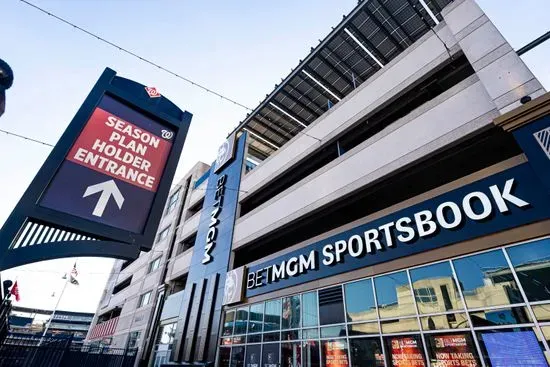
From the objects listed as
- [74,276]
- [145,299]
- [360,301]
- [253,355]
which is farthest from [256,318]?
[74,276]

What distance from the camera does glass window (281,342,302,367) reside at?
12.7 meters

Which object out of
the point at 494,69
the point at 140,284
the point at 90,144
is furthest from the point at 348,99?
the point at 140,284

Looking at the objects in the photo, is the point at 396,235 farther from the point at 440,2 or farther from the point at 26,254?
the point at 440,2

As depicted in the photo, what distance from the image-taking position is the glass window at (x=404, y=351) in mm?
8875

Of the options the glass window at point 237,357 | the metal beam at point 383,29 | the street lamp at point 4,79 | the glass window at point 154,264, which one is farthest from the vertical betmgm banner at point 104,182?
the glass window at point 154,264

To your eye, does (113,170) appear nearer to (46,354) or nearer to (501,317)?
(501,317)

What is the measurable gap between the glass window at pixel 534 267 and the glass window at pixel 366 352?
4.89m

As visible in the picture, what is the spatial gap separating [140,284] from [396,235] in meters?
34.2

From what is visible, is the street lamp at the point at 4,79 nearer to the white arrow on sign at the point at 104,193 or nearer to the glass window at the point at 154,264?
the white arrow on sign at the point at 104,193

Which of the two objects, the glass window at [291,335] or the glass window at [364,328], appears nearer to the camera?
the glass window at [364,328]

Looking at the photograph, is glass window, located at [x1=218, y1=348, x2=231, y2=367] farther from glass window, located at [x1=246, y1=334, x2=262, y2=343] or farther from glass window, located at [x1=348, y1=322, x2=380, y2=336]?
glass window, located at [x1=348, y1=322, x2=380, y2=336]

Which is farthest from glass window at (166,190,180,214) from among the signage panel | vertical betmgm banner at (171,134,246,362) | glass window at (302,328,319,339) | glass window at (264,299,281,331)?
glass window at (302,328,319,339)

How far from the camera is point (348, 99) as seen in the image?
17.2m

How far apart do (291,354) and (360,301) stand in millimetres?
4467
